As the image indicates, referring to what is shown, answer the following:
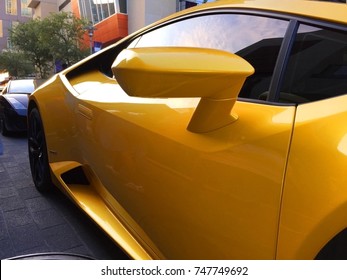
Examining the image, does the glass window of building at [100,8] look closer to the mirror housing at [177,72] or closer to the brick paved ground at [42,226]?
the brick paved ground at [42,226]

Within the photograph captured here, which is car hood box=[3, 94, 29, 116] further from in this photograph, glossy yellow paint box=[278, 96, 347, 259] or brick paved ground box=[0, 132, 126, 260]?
glossy yellow paint box=[278, 96, 347, 259]

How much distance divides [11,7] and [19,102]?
2647 inches

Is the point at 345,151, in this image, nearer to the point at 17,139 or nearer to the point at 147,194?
the point at 147,194

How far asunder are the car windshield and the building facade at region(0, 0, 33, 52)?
2389 inches

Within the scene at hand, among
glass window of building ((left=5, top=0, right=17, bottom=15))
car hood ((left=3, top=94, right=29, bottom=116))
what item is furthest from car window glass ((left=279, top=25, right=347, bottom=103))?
glass window of building ((left=5, top=0, right=17, bottom=15))

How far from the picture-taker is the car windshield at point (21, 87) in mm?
7297

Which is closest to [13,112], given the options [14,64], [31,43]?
[31,43]

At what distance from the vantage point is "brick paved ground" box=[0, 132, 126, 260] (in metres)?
2.25

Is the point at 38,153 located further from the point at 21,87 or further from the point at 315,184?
the point at 21,87

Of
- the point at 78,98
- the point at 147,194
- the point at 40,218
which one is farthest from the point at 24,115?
the point at 147,194

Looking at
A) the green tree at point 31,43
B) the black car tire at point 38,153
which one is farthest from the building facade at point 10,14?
the black car tire at point 38,153

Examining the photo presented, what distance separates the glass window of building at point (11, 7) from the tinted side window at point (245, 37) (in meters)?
70.9

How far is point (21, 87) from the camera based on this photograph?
24.6 ft

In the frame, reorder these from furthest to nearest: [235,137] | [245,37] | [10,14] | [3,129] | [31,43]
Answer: [10,14] → [31,43] → [3,129] → [245,37] → [235,137]
